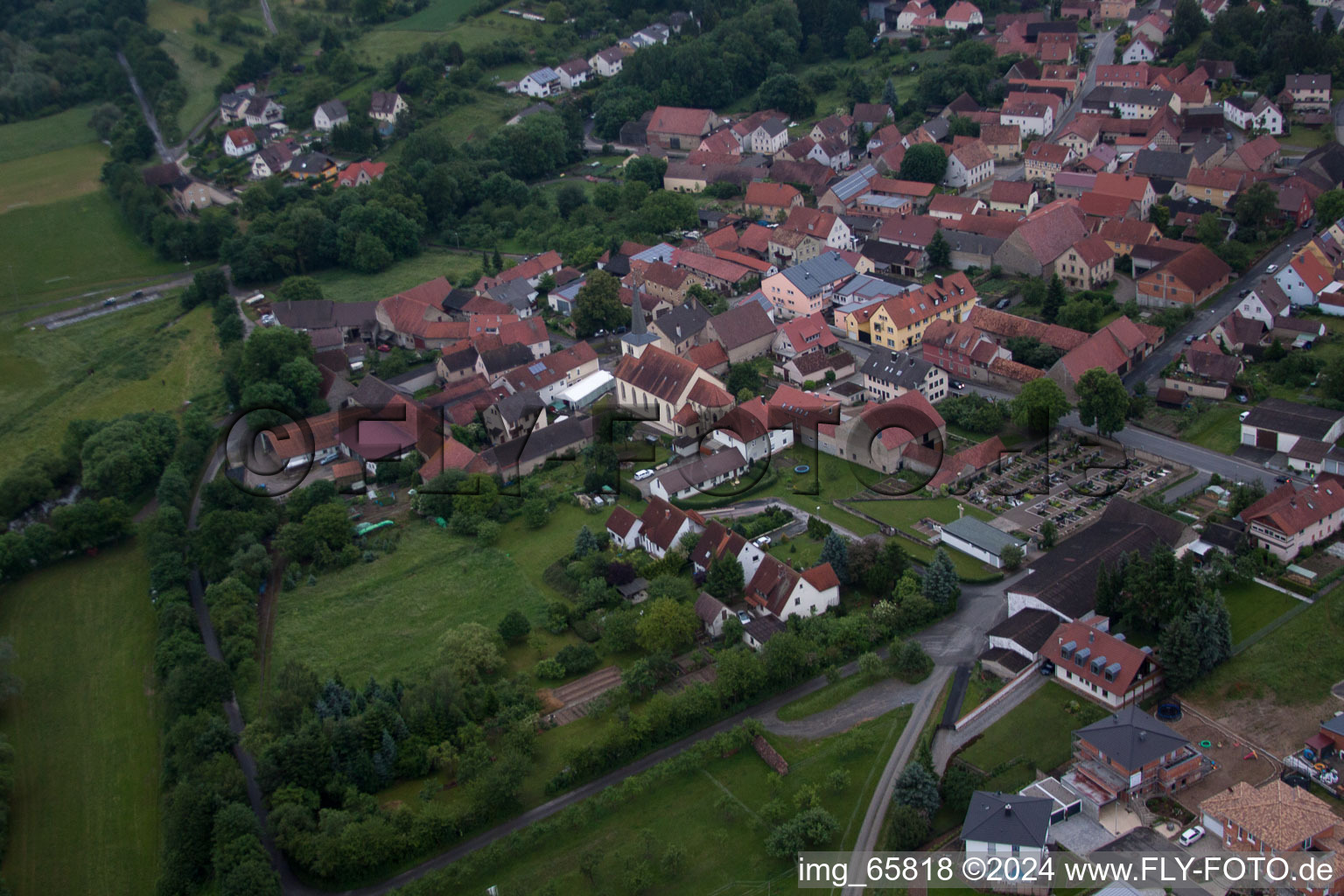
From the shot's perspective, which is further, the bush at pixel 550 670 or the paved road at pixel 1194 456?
the paved road at pixel 1194 456

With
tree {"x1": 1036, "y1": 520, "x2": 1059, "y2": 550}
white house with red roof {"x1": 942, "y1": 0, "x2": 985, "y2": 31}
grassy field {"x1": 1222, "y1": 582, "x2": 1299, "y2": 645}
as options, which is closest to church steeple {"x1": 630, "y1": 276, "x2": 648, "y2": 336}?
tree {"x1": 1036, "y1": 520, "x2": 1059, "y2": 550}

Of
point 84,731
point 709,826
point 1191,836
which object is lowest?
point 84,731

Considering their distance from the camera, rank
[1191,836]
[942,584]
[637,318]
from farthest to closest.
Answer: [637,318] < [942,584] < [1191,836]

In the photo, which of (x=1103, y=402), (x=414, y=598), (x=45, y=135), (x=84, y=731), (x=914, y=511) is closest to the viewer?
(x=84, y=731)

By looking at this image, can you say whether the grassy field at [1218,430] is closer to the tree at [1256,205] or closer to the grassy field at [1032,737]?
the grassy field at [1032,737]

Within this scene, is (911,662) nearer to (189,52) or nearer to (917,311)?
(917,311)

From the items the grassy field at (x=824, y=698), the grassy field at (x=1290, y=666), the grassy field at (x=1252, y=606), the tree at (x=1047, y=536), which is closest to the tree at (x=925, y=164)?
the tree at (x=1047, y=536)

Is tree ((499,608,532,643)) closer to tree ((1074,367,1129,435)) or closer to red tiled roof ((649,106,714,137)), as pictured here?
tree ((1074,367,1129,435))

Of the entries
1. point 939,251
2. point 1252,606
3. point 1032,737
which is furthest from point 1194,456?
point 939,251
